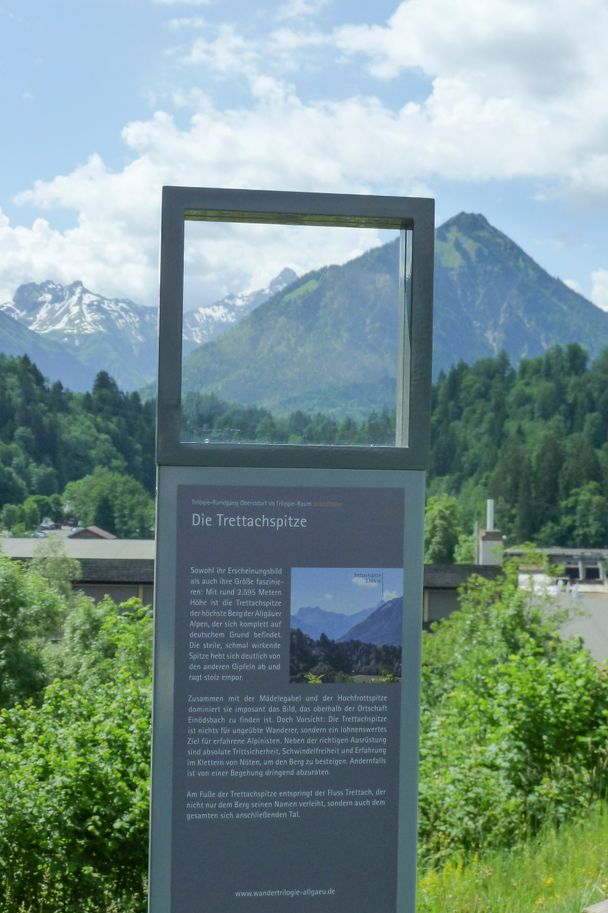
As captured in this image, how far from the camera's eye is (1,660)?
28.8 m

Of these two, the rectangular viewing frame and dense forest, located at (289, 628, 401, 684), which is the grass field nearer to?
dense forest, located at (289, 628, 401, 684)

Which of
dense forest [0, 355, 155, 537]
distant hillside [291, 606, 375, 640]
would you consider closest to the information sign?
distant hillside [291, 606, 375, 640]

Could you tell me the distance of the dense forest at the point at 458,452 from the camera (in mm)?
79062

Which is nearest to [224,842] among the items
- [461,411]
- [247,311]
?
[247,311]

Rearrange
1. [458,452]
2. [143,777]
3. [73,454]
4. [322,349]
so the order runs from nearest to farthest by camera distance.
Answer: [322,349], [143,777], [73,454], [458,452]

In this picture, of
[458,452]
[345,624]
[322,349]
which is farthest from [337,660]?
[458,452]

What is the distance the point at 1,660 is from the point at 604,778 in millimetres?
25153

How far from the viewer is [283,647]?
121 inches

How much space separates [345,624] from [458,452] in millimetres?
95027

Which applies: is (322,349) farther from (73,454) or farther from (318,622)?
(73,454)

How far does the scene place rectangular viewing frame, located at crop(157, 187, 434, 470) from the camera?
311 cm

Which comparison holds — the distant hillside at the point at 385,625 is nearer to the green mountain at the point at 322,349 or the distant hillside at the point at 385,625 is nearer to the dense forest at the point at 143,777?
the green mountain at the point at 322,349

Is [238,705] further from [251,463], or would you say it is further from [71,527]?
[71,527]

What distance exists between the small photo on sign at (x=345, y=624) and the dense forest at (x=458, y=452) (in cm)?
6653
